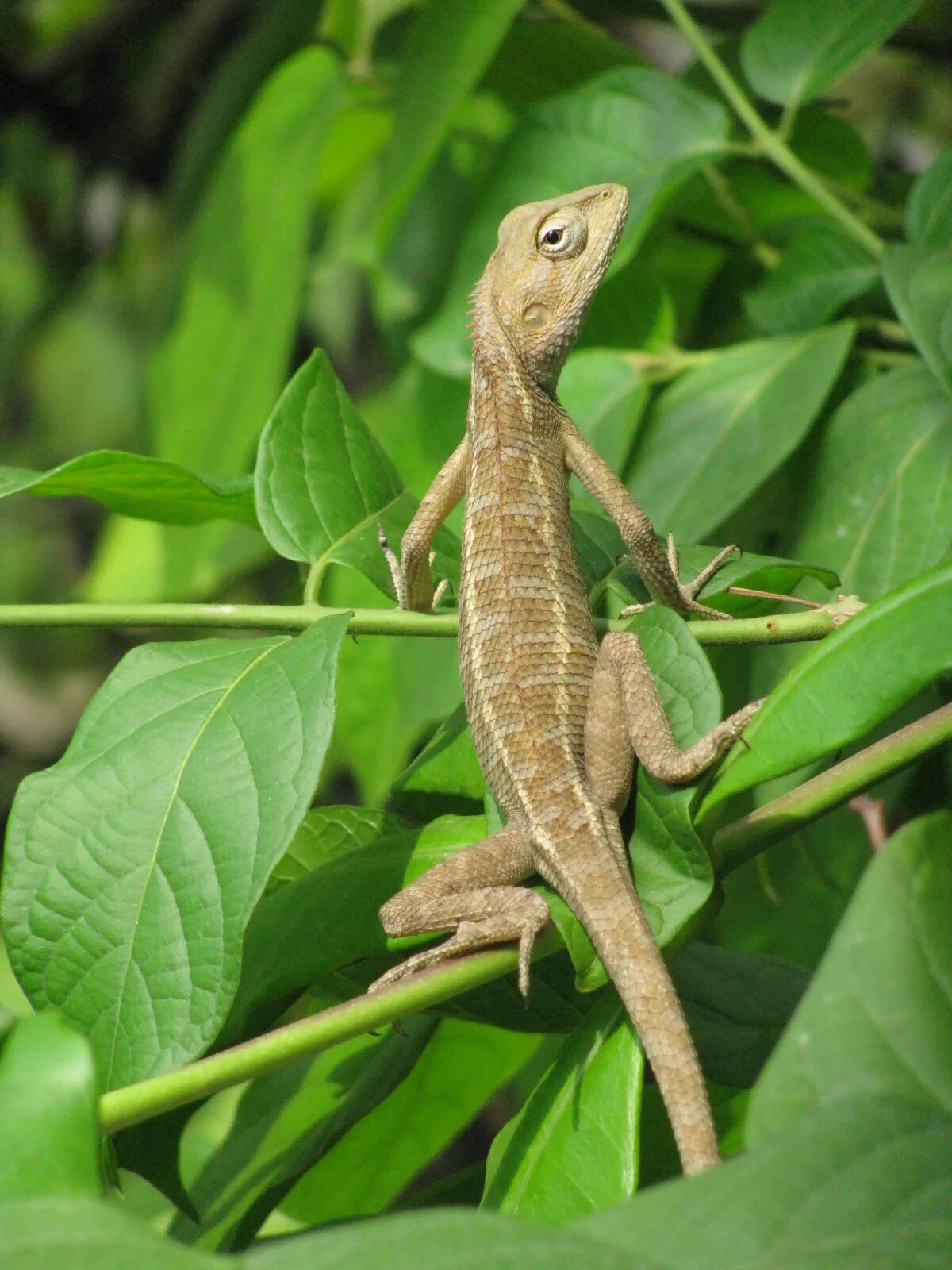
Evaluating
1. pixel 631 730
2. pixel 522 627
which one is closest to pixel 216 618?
pixel 522 627

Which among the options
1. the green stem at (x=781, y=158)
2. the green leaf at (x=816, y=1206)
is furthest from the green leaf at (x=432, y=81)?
the green leaf at (x=816, y=1206)

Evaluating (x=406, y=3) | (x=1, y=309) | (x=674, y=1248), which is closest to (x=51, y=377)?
(x=1, y=309)

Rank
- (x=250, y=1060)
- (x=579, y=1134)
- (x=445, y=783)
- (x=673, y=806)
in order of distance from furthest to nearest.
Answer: (x=445, y=783)
(x=673, y=806)
(x=579, y=1134)
(x=250, y=1060)

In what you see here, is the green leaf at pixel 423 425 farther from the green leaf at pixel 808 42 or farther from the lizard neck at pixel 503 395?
the green leaf at pixel 808 42

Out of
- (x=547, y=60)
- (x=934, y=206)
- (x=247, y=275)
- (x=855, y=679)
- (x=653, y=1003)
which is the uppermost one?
(x=547, y=60)

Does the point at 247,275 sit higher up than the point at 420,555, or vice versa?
the point at 247,275

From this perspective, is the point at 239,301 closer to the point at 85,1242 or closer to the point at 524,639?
the point at 524,639

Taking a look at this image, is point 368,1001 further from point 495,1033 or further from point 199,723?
point 495,1033

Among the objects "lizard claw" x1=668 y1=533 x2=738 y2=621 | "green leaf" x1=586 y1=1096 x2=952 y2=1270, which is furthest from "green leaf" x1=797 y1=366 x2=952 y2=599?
"green leaf" x1=586 y1=1096 x2=952 y2=1270
